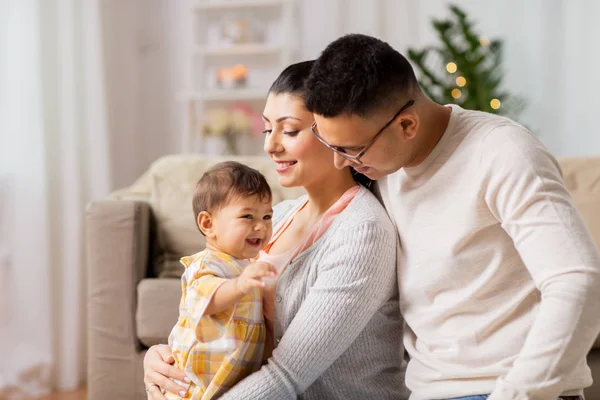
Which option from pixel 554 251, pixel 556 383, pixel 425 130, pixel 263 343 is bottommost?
pixel 263 343

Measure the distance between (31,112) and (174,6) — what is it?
5.77 ft

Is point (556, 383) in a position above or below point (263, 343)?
above

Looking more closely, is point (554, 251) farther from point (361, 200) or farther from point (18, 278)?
point (18, 278)

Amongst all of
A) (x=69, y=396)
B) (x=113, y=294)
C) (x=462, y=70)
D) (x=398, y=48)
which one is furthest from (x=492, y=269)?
(x=398, y=48)

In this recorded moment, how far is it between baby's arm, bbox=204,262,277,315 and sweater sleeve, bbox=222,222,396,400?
126 millimetres

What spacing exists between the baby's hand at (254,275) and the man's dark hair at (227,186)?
9.8 inches

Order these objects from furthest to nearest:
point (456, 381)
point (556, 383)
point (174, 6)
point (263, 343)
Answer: point (174, 6), point (263, 343), point (456, 381), point (556, 383)

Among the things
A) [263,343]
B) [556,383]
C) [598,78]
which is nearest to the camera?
[556,383]

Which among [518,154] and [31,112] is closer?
[518,154]

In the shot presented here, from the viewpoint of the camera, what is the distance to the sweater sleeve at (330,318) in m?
1.29

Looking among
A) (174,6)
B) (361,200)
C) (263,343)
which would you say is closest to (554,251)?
(361,200)

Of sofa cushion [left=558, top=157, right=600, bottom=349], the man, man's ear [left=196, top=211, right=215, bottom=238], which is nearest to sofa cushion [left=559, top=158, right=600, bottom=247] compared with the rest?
sofa cushion [left=558, top=157, right=600, bottom=349]

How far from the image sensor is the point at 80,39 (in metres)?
3.57

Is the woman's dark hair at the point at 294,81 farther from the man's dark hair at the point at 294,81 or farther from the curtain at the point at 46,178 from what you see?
the curtain at the point at 46,178
